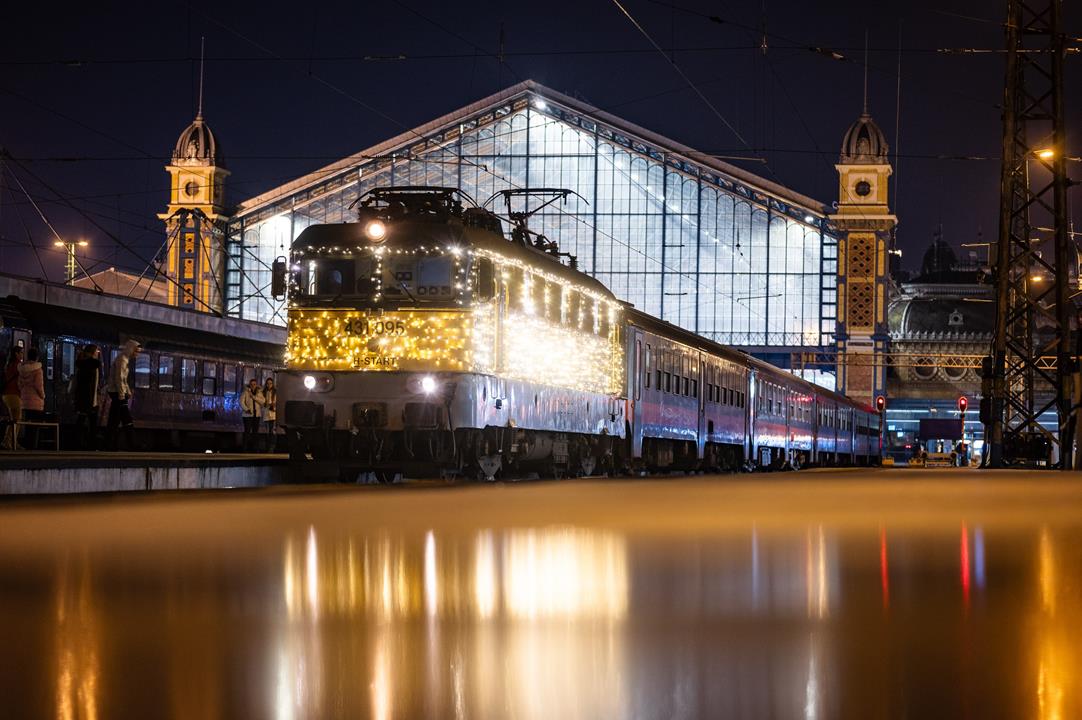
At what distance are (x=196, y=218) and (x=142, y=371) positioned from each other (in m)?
38.4

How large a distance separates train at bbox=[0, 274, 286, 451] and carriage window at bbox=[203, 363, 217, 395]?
0.02m

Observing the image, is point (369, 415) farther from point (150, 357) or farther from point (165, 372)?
point (165, 372)

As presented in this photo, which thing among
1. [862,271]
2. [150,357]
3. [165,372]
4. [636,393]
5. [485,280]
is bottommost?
[636,393]

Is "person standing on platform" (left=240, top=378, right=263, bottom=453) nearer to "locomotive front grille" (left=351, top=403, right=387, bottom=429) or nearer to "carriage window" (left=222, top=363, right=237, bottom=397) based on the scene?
"carriage window" (left=222, top=363, right=237, bottom=397)

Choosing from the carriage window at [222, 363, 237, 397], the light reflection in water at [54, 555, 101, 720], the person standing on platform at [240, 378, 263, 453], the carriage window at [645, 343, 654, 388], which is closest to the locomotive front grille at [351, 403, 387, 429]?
the person standing on platform at [240, 378, 263, 453]

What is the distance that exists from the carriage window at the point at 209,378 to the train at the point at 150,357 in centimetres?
2

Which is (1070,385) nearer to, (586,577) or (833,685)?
(586,577)

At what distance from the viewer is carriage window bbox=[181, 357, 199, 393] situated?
33.2 m

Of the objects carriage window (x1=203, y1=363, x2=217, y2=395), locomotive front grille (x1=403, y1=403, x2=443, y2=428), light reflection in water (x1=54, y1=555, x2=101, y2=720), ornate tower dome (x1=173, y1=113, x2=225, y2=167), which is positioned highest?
ornate tower dome (x1=173, y1=113, x2=225, y2=167)

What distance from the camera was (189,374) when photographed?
33469mm

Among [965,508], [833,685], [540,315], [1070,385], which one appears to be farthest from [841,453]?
[833,685]

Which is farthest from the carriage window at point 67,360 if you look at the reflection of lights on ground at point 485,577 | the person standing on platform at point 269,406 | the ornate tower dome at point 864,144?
the ornate tower dome at point 864,144

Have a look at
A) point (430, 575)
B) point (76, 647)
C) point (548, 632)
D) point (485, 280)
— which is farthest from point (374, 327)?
point (76, 647)

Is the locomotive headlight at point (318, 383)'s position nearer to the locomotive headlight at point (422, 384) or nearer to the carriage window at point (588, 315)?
the locomotive headlight at point (422, 384)
